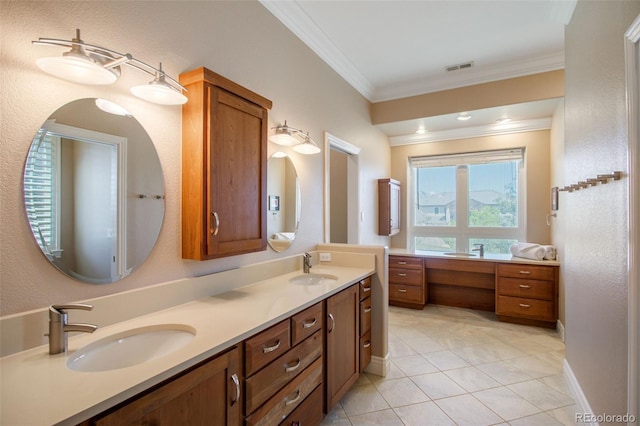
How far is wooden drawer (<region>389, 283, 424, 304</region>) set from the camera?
396cm

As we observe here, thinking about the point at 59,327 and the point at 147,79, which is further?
the point at 147,79

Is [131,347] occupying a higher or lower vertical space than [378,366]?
higher

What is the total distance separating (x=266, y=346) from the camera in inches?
50.9

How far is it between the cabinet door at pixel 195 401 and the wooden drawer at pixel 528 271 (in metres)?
3.49

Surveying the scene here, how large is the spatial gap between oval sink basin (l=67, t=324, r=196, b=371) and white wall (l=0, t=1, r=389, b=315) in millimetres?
221

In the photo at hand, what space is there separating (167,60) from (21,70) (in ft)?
2.02

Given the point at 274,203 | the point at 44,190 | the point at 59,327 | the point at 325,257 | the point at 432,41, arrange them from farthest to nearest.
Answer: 1. the point at 432,41
2. the point at 325,257
3. the point at 274,203
4. the point at 44,190
5. the point at 59,327

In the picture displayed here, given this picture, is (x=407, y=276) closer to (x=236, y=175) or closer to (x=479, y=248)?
(x=479, y=248)

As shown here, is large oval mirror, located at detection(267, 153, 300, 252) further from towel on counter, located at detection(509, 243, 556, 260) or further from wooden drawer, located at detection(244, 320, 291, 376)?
towel on counter, located at detection(509, 243, 556, 260)

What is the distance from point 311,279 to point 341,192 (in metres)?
2.19

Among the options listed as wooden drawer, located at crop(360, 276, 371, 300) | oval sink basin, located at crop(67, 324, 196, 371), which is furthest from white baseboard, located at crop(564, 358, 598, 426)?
oval sink basin, located at crop(67, 324, 196, 371)

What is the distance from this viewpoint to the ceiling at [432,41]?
7.80 ft

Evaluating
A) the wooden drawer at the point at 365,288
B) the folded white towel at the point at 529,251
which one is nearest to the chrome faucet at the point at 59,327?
the wooden drawer at the point at 365,288

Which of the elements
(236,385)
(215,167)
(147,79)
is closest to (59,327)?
(236,385)
